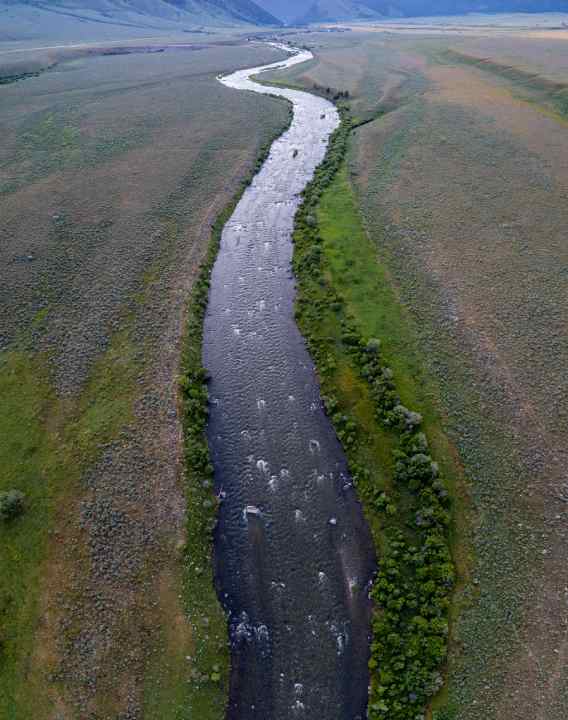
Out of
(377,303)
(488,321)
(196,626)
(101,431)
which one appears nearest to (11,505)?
(101,431)

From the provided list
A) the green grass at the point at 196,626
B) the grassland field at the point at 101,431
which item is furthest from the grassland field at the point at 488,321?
the grassland field at the point at 101,431

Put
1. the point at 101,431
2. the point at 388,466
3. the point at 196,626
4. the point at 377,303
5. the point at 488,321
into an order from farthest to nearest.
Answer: the point at 377,303, the point at 488,321, the point at 101,431, the point at 388,466, the point at 196,626

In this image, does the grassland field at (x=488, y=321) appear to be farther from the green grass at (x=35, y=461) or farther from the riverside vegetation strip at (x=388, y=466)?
the green grass at (x=35, y=461)

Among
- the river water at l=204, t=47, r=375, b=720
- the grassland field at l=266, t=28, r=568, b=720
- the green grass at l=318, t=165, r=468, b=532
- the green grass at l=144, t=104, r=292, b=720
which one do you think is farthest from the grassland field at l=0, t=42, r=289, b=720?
the green grass at l=318, t=165, r=468, b=532

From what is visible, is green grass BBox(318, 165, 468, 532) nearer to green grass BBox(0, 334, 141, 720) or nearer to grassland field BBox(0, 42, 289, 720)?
grassland field BBox(0, 42, 289, 720)

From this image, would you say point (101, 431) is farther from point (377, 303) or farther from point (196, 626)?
point (377, 303)
